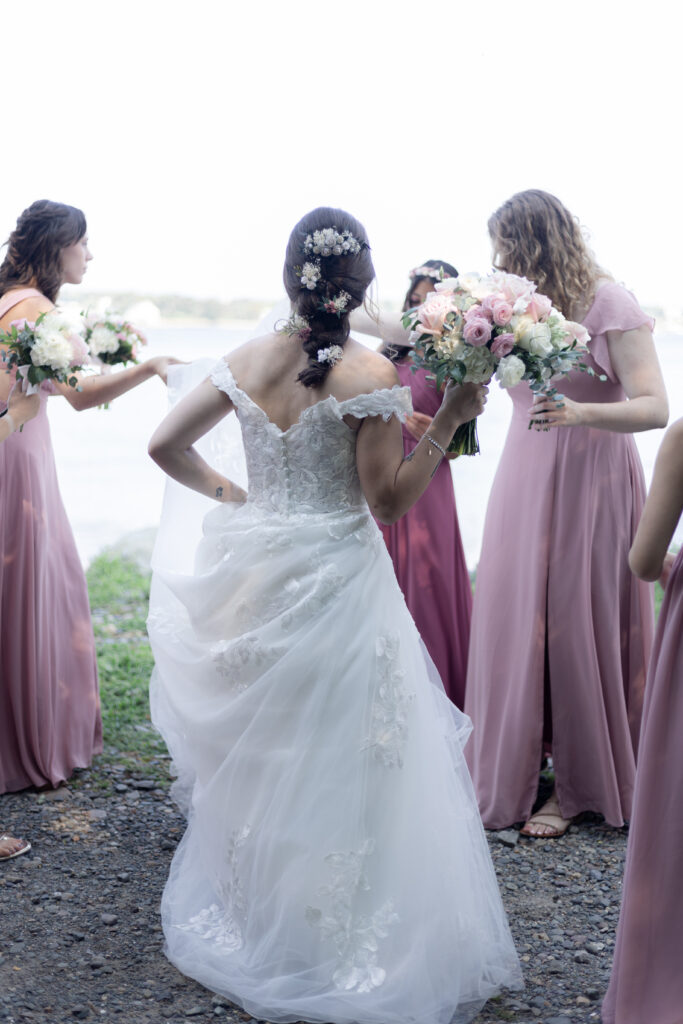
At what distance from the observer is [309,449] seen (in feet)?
9.62

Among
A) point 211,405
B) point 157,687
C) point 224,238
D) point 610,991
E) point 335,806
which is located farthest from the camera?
point 224,238

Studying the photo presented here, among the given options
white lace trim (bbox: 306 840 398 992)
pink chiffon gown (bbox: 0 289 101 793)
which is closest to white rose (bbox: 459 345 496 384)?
white lace trim (bbox: 306 840 398 992)

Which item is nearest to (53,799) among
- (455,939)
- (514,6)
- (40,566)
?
(40,566)

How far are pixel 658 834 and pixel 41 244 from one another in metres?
3.39

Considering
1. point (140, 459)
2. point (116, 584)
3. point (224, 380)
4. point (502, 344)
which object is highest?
point (502, 344)

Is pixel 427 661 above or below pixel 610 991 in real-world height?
above

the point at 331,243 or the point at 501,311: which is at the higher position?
the point at 331,243

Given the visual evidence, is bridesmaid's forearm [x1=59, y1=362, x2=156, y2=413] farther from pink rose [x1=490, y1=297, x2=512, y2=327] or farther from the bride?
pink rose [x1=490, y1=297, x2=512, y2=327]

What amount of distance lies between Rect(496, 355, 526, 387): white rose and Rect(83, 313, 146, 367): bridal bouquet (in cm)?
226

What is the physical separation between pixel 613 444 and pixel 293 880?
2.10m

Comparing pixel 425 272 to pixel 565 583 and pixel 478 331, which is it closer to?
pixel 565 583

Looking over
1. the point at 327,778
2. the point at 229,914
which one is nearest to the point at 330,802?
the point at 327,778

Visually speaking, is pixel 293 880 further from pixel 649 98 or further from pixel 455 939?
pixel 649 98

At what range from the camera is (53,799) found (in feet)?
14.4
